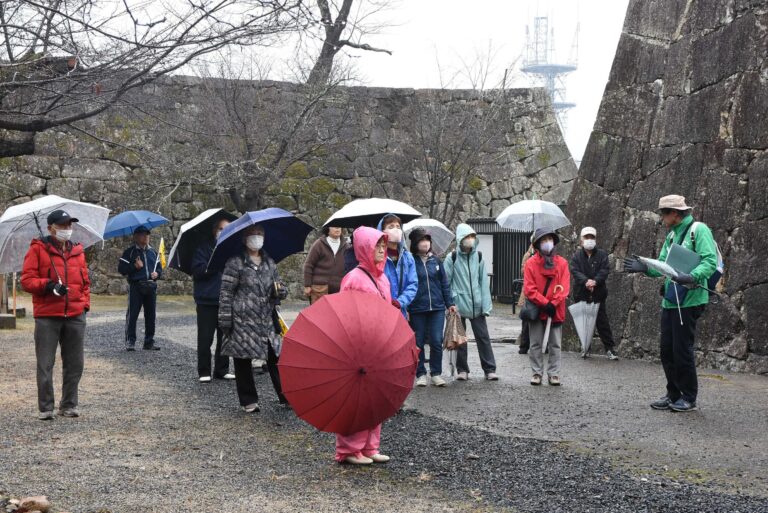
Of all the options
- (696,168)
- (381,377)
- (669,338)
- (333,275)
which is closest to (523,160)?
(696,168)

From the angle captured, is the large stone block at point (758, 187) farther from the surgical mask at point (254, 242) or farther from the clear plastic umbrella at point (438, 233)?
the surgical mask at point (254, 242)

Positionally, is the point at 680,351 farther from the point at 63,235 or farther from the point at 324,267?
the point at 63,235

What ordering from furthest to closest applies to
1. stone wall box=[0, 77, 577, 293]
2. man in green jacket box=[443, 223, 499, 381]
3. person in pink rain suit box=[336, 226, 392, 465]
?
stone wall box=[0, 77, 577, 293], man in green jacket box=[443, 223, 499, 381], person in pink rain suit box=[336, 226, 392, 465]

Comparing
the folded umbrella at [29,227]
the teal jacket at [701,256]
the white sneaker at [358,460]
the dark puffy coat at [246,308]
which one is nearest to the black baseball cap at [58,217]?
the folded umbrella at [29,227]

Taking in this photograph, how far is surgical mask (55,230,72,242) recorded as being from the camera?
8.85 meters

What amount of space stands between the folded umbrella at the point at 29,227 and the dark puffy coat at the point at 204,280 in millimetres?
1691

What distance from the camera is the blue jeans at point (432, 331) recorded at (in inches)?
418

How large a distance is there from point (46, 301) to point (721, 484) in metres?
5.55

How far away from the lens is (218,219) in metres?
11.3

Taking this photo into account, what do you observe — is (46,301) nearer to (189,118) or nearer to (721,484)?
(721,484)

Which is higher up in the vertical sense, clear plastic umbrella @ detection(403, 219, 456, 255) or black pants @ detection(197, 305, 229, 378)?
clear plastic umbrella @ detection(403, 219, 456, 255)

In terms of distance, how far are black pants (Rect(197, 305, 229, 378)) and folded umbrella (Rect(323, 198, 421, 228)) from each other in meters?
1.82

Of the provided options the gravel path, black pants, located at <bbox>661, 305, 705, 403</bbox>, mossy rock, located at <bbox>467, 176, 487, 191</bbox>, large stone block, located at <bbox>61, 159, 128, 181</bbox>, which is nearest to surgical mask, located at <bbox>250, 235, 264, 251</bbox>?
the gravel path

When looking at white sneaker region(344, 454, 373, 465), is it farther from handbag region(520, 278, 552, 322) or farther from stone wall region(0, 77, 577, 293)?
stone wall region(0, 77, 577, 293)
